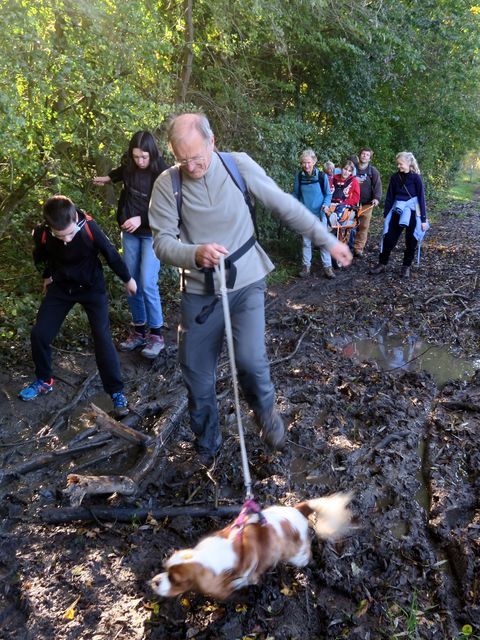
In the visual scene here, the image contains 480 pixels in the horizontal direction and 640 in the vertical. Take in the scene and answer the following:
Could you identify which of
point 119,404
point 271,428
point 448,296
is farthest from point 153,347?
point 448,296

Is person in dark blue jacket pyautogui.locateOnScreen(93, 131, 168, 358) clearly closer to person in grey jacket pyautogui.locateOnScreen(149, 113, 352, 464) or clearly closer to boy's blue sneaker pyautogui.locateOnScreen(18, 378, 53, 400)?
boy's blue sneaker pyautogui.locateOnScreen(18, 378, 53, 400)

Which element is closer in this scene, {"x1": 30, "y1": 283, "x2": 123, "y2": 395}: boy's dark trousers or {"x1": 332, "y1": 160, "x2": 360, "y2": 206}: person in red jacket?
{"x1": 30, "y1": 283, "x2": 123, "y2": 395}: boy's dark trousers

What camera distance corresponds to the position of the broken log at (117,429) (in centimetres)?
365

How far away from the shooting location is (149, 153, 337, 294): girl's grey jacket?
2.88 m

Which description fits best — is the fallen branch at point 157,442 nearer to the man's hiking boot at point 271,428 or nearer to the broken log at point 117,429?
the broken log at point 117,429

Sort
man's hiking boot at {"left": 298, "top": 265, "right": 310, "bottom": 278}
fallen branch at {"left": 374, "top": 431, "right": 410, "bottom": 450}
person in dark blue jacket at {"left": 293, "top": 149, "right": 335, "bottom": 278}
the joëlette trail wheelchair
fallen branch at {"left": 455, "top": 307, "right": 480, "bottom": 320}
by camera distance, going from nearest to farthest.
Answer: fallen branch at {"left": 374, "top": 431, "right": 410, "bottom": 450}, fallen branch at {"left": 455, "top": 307, "right": 480, "bottom": 320}, person in dark blue jacket at {"left": 293, "top": 149, "right": 335, "bottom": 278}, man's hiking boot at {"left": 298, "top": 265, "right": 310, "bottom": 278}, the joëlette trail wheelchair

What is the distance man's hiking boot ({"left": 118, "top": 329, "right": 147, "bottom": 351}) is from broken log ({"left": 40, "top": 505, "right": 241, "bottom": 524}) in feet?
7.99

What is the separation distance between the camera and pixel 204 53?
8.32 m

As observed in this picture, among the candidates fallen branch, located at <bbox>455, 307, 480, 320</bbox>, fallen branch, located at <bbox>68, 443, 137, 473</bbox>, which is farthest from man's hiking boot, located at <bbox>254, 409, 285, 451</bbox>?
fallen branch, located at <bbox>455, 307, 480, 320</bbox>

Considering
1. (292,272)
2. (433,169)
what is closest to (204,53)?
(292,272)

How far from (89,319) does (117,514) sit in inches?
69.3

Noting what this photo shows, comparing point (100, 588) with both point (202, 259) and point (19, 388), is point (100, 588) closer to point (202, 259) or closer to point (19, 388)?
point (202, 259)

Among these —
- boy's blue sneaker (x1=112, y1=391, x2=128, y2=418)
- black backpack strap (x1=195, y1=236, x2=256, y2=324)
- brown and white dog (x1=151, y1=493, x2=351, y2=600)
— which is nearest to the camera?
brown and white dog (x1=151, y1=493, x2=351, y2=600)

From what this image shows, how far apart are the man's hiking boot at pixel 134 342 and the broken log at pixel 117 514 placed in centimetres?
244
